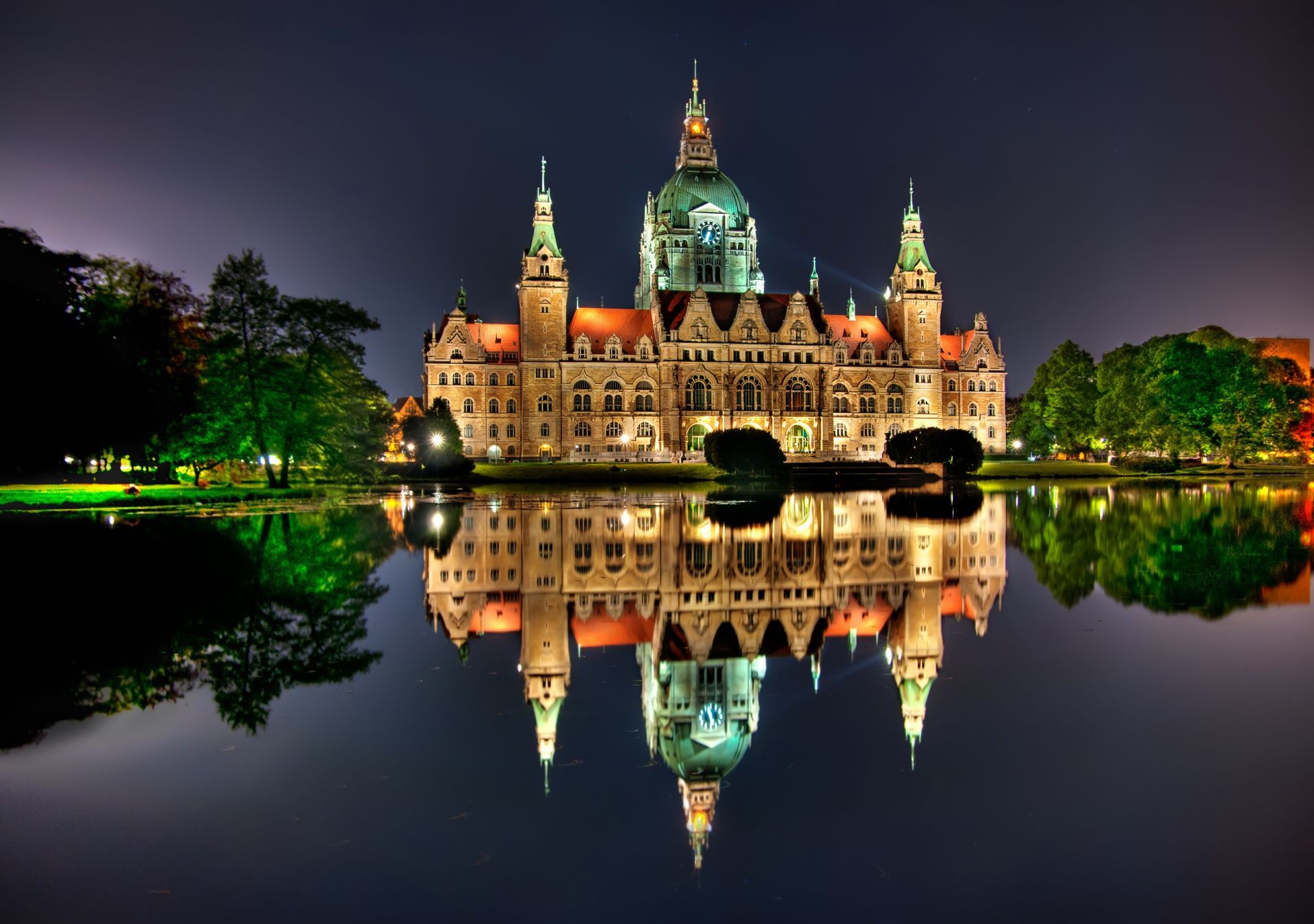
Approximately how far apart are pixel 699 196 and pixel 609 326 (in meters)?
25.6

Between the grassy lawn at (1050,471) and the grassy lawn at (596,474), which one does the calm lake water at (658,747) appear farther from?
the grassy lawn at (1050,471)

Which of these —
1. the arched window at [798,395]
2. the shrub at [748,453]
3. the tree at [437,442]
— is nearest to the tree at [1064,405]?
the arched window at [798,395]

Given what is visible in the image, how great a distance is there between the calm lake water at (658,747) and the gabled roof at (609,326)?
72478 millimetres

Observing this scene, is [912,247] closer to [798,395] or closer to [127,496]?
[798,395]

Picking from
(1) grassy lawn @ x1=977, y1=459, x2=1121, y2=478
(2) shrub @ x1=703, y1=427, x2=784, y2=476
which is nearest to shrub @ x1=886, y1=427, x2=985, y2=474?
(1) grassy lawn @ x1=977, y1=459, x2=1121, y2=478

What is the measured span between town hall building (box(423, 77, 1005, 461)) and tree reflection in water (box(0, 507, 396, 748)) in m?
60.4

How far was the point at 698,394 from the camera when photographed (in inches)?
3356

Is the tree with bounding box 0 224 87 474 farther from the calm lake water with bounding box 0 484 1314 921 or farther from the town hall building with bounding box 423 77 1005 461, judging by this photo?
the town hall building with bounding box 423 77 1005 461

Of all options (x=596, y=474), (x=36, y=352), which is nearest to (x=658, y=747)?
(x=36, y=352)

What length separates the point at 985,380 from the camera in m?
95.6

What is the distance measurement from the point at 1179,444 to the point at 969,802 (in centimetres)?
6701

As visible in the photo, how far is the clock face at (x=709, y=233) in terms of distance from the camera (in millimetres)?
102250

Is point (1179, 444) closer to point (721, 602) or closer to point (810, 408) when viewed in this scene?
point (810, 408)

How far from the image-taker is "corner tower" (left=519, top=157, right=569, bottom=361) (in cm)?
8456
